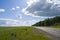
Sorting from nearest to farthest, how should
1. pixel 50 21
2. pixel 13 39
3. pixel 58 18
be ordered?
pixel 13 39, pixel 50 21, pixel 58 18

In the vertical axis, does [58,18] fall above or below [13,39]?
above

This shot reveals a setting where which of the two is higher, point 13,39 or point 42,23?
point 42,23

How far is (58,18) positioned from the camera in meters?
115

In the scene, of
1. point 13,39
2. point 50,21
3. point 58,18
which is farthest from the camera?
point 58,18

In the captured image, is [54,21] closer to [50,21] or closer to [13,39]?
[50,21]

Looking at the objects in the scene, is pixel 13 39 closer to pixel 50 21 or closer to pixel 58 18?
pixel 50 21

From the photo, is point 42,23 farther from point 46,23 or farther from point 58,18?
point 58,18

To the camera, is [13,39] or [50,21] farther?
[50,21]

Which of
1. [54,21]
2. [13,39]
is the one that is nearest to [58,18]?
[54,21]

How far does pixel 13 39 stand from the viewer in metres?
20.6

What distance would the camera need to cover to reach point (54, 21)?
112562mm

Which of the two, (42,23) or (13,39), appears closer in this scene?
(13,39)

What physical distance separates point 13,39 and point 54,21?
3686 inches

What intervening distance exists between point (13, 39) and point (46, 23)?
95795 mm
